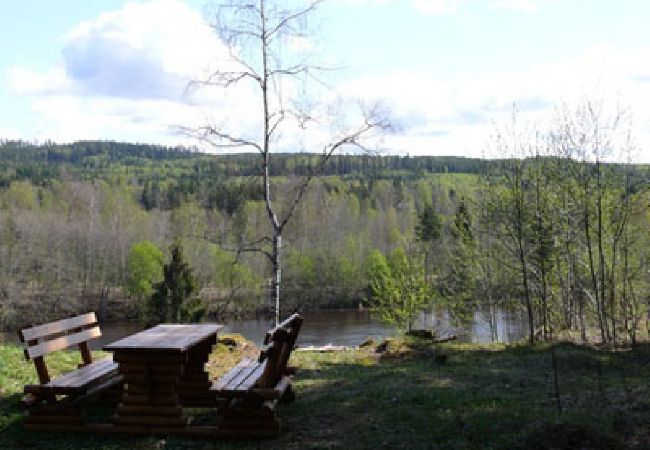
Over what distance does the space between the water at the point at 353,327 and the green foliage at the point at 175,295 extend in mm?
2952

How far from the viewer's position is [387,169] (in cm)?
13362

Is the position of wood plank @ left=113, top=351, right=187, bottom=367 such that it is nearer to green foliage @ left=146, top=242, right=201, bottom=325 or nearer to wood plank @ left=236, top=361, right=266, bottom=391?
wood plank @ left=236, top=361, right=266, bottom=391

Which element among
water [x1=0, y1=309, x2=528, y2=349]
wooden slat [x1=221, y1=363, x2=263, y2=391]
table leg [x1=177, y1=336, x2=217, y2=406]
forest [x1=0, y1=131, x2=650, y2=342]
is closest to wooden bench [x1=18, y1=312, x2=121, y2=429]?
table leg [x1=177, y1=336, x2=217, y2=406]

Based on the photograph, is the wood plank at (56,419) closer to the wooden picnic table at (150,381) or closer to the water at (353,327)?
the wooden picnic table at (150,381)

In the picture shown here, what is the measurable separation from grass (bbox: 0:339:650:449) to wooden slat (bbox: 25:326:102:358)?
74 centimetres

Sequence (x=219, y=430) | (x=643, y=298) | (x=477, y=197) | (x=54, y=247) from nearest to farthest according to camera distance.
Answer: (x=219, y=430) → (x=643, y=298) → (x=477, y=197) → (x=54, y=247)

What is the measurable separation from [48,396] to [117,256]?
54198mm

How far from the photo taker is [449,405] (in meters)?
6.74

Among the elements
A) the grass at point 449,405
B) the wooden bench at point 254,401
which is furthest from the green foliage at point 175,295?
the wooden bench at point 254,401

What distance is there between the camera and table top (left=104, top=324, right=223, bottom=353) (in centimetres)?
601

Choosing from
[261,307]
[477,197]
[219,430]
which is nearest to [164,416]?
[219,430]

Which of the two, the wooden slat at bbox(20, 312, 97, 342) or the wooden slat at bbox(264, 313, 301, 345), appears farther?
the wooden slat at bbox(20, 312, 97, 342)

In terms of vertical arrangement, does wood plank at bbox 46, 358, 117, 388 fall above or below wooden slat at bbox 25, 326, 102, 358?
below

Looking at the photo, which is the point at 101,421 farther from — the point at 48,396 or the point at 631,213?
the point at 631,213
